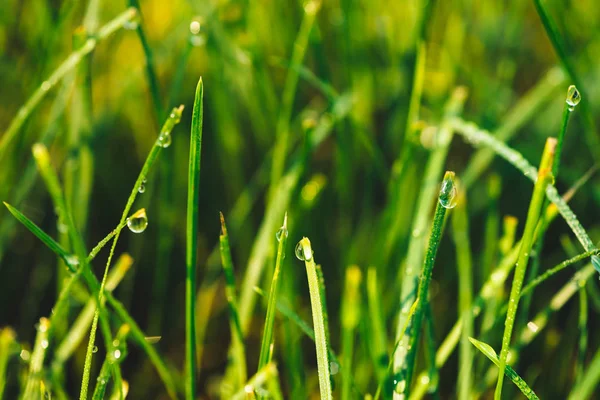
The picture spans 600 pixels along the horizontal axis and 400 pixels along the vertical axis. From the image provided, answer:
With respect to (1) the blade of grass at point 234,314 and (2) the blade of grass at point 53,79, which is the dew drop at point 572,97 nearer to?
(1) the blade of grass at point 234,314

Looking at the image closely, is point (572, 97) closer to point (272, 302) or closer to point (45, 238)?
point (272, 302)

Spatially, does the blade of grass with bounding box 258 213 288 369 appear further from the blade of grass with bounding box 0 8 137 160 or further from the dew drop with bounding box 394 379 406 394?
the blade of grass with bounding box 0 8 137 160

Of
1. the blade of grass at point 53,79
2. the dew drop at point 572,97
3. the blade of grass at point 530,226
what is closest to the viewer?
the blade of grass at point 530,226

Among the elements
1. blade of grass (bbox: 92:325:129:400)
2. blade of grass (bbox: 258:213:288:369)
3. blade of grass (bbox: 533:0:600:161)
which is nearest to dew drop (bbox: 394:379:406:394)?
blade of grass (bbox: 258:213:288:369)

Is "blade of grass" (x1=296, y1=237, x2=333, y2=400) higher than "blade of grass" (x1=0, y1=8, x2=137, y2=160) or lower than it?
lower

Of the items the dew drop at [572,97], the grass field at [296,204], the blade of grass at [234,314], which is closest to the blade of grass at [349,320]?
the grass field at [296,204]

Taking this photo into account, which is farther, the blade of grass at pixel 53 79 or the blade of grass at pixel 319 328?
the blade of grass at pixel 53 79

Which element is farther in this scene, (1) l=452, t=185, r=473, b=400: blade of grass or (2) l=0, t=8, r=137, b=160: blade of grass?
(2) l=0, t=8, r=137, b=160: blade of grass

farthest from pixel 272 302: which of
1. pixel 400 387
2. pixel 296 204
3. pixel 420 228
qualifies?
pixel 296 204
